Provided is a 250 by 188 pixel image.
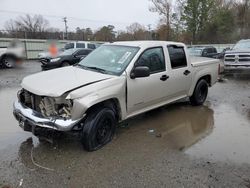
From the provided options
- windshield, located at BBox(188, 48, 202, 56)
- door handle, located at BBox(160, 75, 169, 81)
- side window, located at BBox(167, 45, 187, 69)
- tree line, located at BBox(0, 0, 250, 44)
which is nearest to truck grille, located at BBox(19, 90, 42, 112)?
door handle, located at BBox(160, 75, 169, 81)

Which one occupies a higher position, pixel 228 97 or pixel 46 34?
pixel 46 34

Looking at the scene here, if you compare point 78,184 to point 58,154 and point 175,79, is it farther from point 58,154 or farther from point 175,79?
point 175,79

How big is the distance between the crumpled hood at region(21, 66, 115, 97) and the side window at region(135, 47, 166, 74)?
889 millimetres

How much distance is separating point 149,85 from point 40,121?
85.4 inches

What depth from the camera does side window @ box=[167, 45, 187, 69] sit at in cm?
567

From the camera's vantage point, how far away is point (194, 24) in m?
37.1

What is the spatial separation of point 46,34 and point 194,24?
21.4m

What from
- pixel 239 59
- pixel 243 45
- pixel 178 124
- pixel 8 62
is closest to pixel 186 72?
pixel 178 124

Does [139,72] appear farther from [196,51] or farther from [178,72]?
[196,51]

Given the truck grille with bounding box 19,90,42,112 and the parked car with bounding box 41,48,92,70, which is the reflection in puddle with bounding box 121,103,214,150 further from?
the parked car with bounding box 41,48,92,70

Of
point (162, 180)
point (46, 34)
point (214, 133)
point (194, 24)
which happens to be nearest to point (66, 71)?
point (162, 180)

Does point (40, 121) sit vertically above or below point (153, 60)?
below

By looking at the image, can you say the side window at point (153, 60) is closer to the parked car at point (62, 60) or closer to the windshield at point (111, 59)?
the windshield at point (111, 59)

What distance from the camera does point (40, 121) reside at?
12.5 ft
